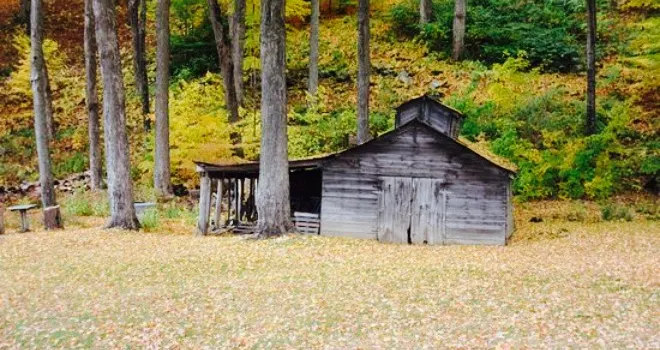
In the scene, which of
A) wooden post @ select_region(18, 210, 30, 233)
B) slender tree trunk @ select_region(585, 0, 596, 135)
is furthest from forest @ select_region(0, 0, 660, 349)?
slender tree trunk @ select_region(585, 0, 596, 135)

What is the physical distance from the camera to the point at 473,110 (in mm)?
26812

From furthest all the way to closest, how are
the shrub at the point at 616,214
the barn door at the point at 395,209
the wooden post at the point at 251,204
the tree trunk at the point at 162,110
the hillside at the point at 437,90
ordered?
the hillside at the point at 437,90 < the wooden post at the point at 251,204 < the tree trunk at the point at 162,110 < the shrub at the point at 616,214 < the barn door at the point at 395,209

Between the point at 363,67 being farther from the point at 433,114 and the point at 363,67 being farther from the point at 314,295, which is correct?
the point at 314,295

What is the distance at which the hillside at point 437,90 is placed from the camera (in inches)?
909

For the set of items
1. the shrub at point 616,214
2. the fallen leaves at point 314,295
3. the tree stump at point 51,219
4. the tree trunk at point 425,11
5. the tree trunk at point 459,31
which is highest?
the tree trunk at point 425,11

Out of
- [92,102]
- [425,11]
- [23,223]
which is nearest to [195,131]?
[92,102]

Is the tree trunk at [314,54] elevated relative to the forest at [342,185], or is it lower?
elevated

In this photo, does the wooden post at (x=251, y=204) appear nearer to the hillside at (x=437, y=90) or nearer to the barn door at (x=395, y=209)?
the hillside at (x=437, y=90)

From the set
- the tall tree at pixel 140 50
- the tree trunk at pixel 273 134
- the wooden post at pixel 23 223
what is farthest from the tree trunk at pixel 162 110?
the tree trunk at pixel 273 134

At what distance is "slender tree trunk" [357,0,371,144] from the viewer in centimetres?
2145

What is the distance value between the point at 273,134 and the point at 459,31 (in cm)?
1894

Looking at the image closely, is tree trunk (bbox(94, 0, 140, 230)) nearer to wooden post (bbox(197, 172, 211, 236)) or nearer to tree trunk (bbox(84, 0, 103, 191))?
wooden post (bbox(197, 172, 211, 236))

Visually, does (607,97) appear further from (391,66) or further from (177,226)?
(177,226)

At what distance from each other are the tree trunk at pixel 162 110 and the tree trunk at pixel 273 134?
697 cm
